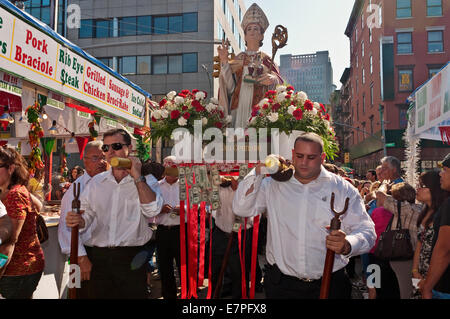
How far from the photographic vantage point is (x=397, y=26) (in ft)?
104

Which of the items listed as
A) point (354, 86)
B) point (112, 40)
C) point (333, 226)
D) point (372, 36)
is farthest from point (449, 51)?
point (333, 226)

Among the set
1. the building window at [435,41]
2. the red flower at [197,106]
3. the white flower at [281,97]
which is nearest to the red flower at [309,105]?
the white flower at [281,97]

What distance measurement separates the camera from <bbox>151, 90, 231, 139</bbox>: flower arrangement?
4371 mm

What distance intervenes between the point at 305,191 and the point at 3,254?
8.24 ft

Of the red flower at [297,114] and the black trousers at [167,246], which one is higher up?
the red flower at [297,114]

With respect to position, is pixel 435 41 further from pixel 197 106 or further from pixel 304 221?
pixel 304 221

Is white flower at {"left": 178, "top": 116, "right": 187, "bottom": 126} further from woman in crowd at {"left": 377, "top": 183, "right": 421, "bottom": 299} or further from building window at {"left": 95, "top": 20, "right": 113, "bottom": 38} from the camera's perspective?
building window at {"left": 95, "top": 20, "right": 113, "bottom": 38}

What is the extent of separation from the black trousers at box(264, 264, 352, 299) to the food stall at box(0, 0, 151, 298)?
318cm

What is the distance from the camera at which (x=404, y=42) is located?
31.7 metres

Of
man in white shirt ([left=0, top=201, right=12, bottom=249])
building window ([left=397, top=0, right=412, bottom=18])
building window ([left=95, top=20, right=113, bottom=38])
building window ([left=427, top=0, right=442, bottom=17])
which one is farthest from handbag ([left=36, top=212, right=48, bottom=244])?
building window ([left=427, top=0, right=442, bottom=17])

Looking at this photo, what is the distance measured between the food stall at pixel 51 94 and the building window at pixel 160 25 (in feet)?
69.8

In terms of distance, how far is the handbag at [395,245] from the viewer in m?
4.66

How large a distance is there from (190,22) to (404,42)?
59.1 ft

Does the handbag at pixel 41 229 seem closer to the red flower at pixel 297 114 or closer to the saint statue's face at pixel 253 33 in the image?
the red flower at pixel 297 114
